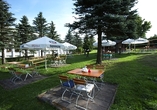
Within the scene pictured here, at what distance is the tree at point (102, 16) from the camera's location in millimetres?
9312

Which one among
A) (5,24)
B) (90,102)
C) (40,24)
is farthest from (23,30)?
(90,102)

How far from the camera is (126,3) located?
991 centimetres

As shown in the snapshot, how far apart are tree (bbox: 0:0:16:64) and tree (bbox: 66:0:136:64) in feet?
30.0

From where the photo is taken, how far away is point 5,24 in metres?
14.5

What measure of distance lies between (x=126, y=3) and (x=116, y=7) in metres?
1.20

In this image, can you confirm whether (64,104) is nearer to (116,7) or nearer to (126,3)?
(116,7)

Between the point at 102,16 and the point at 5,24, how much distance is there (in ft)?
43.8

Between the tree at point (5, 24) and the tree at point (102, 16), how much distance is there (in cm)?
914

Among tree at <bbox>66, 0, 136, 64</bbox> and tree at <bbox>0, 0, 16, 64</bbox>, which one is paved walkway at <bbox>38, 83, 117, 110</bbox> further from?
tree at <bbox>0, 0, 16, 64</bbox>

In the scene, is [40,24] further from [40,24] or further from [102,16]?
[102,16]

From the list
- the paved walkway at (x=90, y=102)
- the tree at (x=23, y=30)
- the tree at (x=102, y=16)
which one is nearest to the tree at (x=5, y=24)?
the tree at (x=23, y=30)

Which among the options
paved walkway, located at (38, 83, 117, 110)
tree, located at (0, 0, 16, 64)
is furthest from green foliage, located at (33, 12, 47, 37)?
paved walkway, located at (38, 83, 117, 110)

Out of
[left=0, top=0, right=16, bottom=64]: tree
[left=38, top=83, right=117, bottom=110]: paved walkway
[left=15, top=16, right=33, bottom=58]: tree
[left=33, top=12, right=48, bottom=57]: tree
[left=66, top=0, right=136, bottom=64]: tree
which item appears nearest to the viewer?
[left=38, top=83, right=117, bottom=110]: paved walkway

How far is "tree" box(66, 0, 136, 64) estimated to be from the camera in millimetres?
9312
